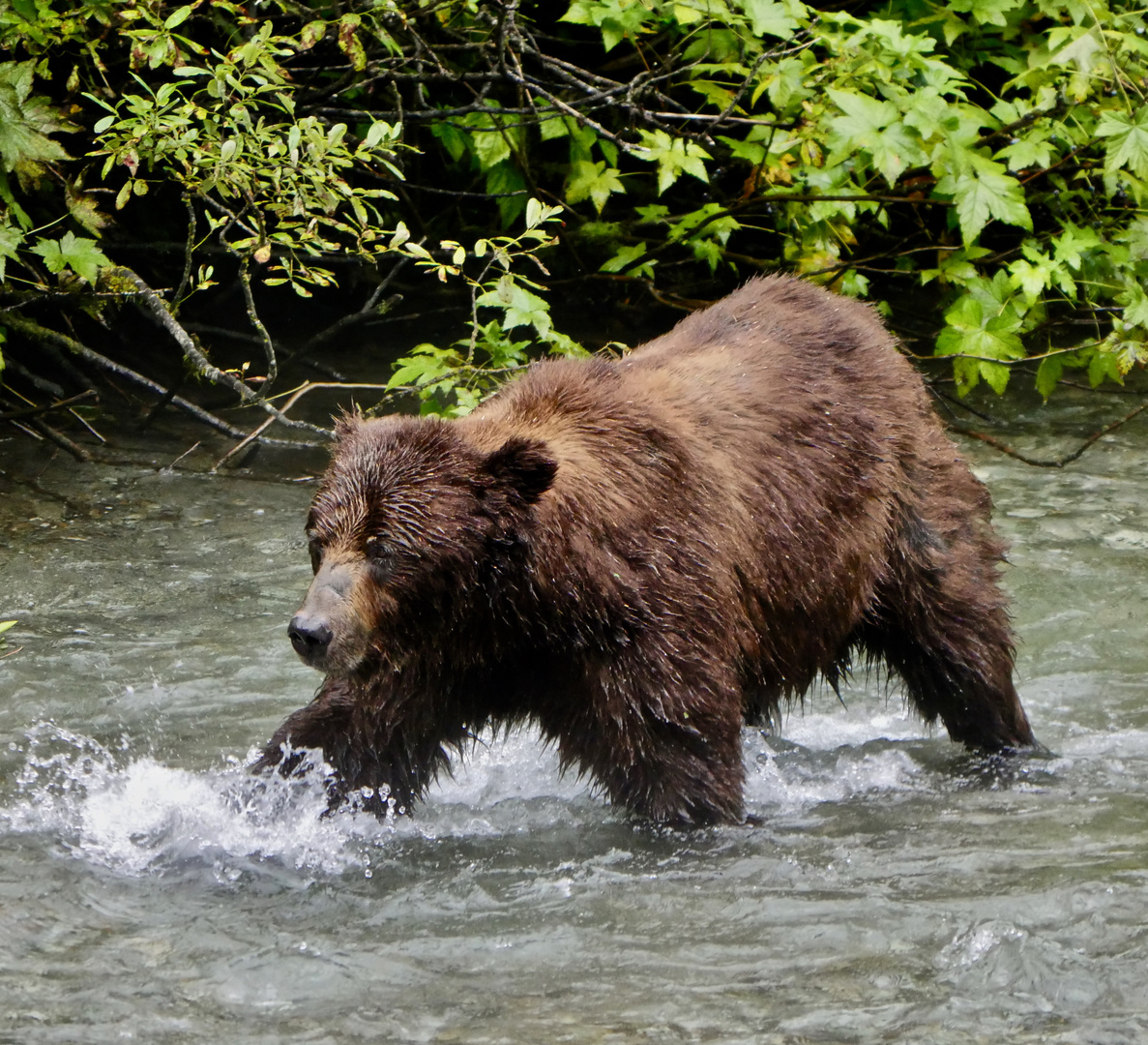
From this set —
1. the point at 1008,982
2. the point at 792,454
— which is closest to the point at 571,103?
the point at 792,454

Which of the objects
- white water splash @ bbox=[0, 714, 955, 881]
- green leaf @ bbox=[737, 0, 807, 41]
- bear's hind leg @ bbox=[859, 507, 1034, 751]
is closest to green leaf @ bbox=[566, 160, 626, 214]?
green leaf @ bbox=[737, 0, 807, 41]

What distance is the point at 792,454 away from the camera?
4.70 meters

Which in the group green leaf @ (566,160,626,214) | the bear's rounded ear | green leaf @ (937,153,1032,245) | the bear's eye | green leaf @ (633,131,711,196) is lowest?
the bear's eye

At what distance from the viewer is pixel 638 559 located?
13.7ft

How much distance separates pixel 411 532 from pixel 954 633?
2158mm

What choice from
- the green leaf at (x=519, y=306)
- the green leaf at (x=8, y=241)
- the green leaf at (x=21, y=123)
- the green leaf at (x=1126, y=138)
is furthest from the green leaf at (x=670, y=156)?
the green leaf at (x=8, y=241)

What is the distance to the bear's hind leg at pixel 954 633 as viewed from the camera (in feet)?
16.8

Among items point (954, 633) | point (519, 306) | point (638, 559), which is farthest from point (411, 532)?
point (519, 306)

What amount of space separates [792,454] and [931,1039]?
1.98m

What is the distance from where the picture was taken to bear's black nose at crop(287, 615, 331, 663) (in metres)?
3.79

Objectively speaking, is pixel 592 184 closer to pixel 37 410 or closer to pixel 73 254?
pixel 73 254

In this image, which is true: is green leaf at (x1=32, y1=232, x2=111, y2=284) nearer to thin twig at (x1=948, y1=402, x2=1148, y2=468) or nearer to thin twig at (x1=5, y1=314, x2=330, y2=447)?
thin twig at (x1=5, y1=314, x2=330, y2=447)

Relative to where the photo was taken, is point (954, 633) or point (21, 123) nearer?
point (954, 633)

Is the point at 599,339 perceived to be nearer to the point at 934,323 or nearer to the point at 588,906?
the point at 934,323
